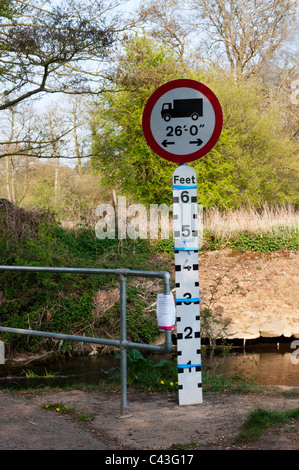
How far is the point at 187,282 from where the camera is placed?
541 cm

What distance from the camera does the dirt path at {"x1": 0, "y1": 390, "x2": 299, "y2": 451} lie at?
13.2 ft

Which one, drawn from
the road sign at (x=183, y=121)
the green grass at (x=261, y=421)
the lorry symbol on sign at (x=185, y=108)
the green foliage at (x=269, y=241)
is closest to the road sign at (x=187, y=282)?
the road sign at (x=183, y=121)

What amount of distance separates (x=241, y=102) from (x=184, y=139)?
1806 centimetres

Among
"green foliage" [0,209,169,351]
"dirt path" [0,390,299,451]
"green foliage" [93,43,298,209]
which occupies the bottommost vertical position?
"dirt path" [0,390,299,451]

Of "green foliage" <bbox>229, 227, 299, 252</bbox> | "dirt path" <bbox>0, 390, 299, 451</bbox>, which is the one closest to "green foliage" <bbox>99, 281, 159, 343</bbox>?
"dirt path" <bbox>0, 390, 299, 451</bbox>

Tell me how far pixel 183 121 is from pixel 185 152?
301 mm

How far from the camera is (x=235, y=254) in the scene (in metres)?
16.1

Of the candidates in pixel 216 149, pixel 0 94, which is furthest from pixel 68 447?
pixel 216 149

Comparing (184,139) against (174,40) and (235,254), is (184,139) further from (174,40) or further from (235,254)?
(174,40)

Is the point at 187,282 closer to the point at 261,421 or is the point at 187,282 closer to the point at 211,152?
Answer: the point at 261,421

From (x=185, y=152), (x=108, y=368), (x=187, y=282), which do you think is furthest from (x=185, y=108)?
(x=108, y=368)

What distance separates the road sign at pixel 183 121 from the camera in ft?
17.7

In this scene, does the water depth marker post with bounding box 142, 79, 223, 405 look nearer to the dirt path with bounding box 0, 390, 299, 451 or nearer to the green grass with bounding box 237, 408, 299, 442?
the dirt path with bounding box 0, 390, 299, 451

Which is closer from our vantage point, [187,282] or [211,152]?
[187,282]
